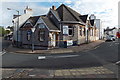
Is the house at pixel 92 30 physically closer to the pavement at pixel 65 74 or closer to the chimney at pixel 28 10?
the chimney at pixel 28 10

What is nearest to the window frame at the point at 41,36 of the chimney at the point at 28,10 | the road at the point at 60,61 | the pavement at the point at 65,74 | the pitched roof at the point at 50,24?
the pitched roof at the point at 50,24

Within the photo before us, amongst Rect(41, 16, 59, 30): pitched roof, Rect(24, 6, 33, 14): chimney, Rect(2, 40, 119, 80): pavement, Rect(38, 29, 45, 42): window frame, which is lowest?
Rect(2, 40, 119, 80): pavement

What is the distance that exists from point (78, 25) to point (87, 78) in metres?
18.1

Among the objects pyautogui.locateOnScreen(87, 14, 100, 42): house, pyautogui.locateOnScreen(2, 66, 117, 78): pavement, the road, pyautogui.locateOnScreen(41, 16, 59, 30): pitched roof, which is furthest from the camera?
pyautogui.locateOnScreen(87, 14, 100, 42): house

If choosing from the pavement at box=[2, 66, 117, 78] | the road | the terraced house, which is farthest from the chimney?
the pavement at box=[2, 66, 117, 78]

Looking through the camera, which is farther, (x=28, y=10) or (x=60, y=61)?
(x=28, y=10)

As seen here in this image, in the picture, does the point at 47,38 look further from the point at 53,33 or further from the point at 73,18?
the point at 73,18

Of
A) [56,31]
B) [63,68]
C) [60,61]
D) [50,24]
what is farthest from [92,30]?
[63,68]

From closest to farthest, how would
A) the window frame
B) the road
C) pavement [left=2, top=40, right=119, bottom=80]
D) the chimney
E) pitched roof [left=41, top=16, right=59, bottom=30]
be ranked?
pavement [left=2, top=40, right=119, bottom=80], the road, pitched roof [left=41, top=16, right=59, bottom=30], the window frame, the chimney

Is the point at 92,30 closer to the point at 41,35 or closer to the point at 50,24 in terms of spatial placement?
the point at 50,24

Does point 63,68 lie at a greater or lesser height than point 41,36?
lesser

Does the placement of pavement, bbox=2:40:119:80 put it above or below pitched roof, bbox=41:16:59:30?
below

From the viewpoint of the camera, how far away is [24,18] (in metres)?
31.0

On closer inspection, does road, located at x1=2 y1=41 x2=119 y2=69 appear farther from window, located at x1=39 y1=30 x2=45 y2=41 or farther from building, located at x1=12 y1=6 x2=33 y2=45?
building, located at x1=12 y1=6 x2=33 y2=45
